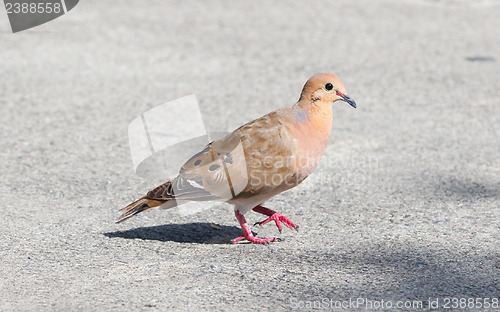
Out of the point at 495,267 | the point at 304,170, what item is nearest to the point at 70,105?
the point at 304,170

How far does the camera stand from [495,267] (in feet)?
13.3

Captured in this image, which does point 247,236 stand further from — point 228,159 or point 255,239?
point 228,159

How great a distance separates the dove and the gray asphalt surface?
34 cm

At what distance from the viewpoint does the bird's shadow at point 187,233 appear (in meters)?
4.59

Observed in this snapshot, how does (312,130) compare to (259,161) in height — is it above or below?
above

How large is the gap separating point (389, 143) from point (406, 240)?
6.95 ft

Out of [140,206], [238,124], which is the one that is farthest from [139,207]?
[238,124]

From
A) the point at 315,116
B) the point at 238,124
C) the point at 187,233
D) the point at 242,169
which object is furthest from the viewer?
the point at 238,124

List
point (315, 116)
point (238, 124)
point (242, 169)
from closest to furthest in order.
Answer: point (242, 169) < point (315, 116) < point (238, 124)

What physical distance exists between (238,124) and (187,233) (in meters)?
2.38

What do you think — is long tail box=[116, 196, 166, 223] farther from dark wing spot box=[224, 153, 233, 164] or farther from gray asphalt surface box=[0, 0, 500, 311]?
dark wing spot box=[224, 153, 233, 164]

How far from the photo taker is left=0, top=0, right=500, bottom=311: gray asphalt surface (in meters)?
3.92

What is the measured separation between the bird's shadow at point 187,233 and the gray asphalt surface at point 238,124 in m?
0.02

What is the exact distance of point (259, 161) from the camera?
170 inches
